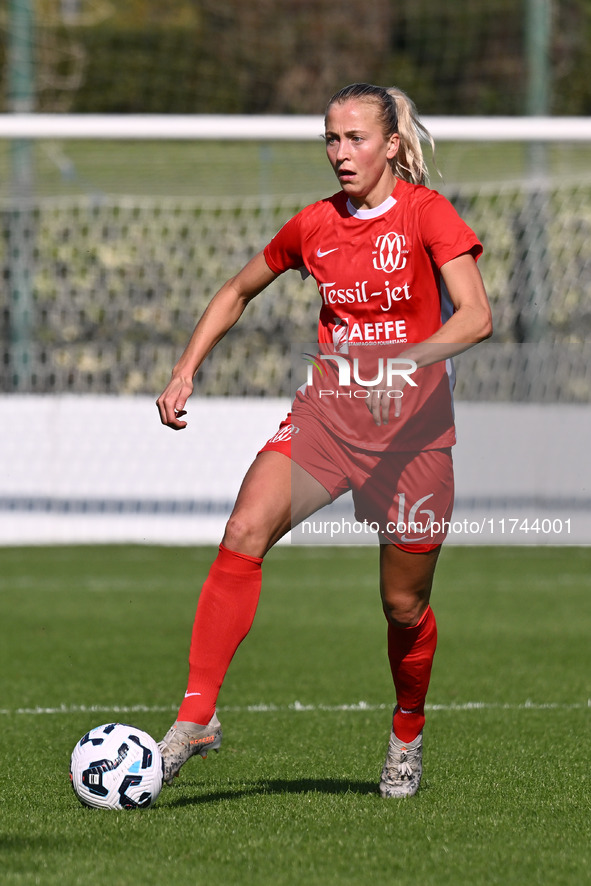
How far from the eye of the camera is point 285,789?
402cm

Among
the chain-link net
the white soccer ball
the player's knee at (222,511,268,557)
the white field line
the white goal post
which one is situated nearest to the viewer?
the white soccer ball

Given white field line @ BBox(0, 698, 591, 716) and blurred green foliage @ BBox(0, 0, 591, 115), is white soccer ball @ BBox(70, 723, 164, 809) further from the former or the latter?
blurred green foliage @ BBox(0, 0, 591, 115)

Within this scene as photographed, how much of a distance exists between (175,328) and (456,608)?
17.4 feet

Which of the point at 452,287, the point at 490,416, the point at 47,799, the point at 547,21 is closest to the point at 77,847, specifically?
the point at 47,799

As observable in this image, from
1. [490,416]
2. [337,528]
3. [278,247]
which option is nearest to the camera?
[278,247]

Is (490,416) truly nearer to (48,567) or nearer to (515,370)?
(515,370)

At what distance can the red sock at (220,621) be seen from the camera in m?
3.76

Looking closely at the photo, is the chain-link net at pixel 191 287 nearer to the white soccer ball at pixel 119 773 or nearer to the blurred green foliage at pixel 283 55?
the blurred green foliage at pixel 283 55

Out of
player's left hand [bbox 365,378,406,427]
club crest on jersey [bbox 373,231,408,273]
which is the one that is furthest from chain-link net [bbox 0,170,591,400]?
player's left hand [bbox 365,378,406,427]

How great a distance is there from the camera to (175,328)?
12.9 m

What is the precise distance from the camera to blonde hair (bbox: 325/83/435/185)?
3824 mm

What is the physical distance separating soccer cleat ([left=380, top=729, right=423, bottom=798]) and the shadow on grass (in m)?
0.08

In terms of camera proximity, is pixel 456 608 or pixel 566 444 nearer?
pixel 456 608

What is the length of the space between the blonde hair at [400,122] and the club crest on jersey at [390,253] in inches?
11.8
